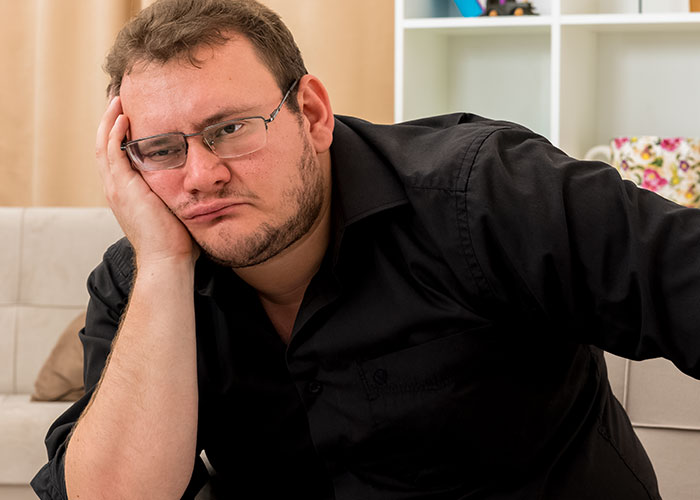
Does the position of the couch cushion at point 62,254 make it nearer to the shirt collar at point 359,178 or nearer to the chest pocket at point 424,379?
the shirt collar at point 359,178

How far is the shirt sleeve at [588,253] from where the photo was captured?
100cm

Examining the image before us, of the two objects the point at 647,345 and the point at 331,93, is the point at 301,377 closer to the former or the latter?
the point at 647,345

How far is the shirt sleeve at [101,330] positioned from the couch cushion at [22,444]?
2.78 ft

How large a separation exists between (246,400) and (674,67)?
1.74m

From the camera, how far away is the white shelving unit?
2.30 metres

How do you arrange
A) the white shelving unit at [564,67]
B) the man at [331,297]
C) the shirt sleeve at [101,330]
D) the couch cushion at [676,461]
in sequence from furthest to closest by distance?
1. the white shelving unit at [564,67]
2. the couch cushion at [676,461]
3. the shirt sleeve at [101,330]
4. the man at [331,297]

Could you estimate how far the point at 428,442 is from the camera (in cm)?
117

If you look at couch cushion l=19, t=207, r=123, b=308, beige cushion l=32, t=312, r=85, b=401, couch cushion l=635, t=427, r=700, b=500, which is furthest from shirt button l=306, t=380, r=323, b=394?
couch cushion l=19, t=207, r=123, b=308

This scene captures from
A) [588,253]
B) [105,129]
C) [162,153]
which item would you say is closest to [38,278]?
[105,129]

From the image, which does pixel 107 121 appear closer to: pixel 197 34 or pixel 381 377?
pixel 197 34

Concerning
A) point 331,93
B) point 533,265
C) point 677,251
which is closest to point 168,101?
point 533,265

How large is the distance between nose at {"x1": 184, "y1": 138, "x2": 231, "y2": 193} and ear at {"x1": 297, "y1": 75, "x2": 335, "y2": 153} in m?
0.16

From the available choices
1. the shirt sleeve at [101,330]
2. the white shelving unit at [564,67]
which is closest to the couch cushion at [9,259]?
the white shelving unit at [564,67]

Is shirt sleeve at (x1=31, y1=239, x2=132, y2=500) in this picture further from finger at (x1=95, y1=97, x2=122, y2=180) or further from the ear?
the ear
